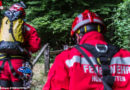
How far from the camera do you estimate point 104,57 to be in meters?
2.02

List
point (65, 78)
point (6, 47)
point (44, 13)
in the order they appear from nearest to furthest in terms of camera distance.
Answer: point (65, 78) < point (6, 47) < point (44, 13)

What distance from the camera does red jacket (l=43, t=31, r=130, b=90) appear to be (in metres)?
1.95

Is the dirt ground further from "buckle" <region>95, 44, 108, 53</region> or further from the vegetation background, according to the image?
"buckle" <region>95, 44, 108, 53</region>

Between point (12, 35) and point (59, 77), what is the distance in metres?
2.34

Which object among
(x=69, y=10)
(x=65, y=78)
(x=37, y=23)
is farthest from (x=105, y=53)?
(x=69, y=10)

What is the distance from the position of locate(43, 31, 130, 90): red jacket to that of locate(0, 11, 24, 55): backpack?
2.14m

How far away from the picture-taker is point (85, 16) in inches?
91.5

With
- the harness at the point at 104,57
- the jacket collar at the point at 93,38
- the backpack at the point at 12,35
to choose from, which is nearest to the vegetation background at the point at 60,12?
the backpack at the point at 12,35

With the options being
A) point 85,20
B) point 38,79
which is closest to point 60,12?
point 38,79

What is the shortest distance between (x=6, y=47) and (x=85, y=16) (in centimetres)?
217

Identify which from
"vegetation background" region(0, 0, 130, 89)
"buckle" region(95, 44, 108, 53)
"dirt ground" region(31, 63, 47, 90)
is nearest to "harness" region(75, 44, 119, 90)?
"buckle" region(95, 44, 108, 53)

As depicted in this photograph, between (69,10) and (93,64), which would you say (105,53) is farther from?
(69,10)

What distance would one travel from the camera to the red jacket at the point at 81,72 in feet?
6.39

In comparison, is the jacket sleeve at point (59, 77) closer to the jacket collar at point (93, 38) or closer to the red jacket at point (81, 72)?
the red jacket at point (81, 72)
